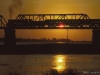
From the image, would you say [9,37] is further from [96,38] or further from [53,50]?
[96,38]

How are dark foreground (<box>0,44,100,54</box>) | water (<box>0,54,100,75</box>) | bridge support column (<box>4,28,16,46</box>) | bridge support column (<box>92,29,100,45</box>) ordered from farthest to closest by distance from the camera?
bridge support column (<box>4,28,16,46</box>)
bridge support column (<box>92,29,100,45</box>)
dark foreground (<box>0,44,100,54</box>)
water (<box>0,54,100,75</box>)

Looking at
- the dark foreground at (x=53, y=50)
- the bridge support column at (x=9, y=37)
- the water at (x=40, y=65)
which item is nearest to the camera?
the water at (x=40, y=65)

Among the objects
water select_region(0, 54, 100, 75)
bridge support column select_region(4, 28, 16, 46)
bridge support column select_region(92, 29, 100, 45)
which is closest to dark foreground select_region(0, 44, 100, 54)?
bridge support column select_region(4, 28, 16, 46)

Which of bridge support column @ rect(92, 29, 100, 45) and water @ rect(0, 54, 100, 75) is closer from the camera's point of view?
water @ rect(0, 54, 100, 75)

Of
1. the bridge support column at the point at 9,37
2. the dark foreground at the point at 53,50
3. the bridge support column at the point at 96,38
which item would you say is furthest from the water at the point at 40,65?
the bridge support column at the point at 96,38

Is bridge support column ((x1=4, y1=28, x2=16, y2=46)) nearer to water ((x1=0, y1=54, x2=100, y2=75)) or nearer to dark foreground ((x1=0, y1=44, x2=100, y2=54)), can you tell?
dark foreground ((x1=0, y1=44, x2=100, y2=54))

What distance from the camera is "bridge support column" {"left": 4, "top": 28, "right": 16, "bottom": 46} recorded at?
10346cm

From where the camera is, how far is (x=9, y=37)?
10438 cm

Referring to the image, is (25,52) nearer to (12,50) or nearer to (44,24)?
(12,50)

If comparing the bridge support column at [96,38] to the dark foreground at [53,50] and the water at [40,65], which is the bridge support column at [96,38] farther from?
the water at [40,65]

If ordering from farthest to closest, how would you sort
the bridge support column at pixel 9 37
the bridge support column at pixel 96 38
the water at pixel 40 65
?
1. the bridge support column at pixel 9 37
2. the bridge support column at pixel 96 38
3. the water at pixel 40 65

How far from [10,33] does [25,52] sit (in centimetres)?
1497

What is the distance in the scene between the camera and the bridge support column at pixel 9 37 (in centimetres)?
10346

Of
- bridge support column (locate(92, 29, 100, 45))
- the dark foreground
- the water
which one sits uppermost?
bridge support column (locate(92, 29, 100, 45))
